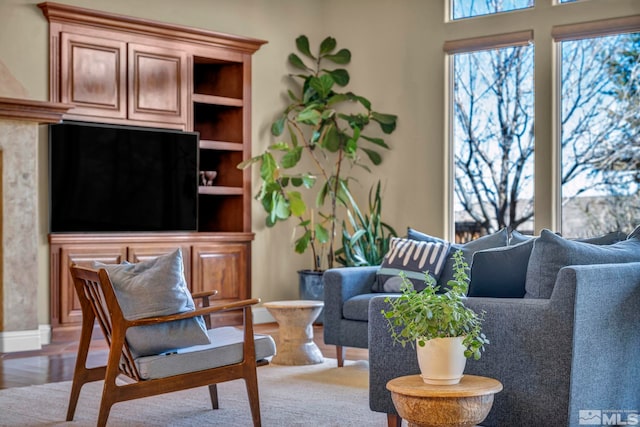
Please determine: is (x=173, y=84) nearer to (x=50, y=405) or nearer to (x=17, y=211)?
(x=17, y=211)

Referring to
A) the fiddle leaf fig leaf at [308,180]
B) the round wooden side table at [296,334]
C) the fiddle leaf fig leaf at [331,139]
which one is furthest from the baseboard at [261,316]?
the round wooden side table at [296,334]

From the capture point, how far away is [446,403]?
10.5 feet

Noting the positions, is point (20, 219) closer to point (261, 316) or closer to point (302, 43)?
point (261, 316)

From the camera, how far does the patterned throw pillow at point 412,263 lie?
568 cm

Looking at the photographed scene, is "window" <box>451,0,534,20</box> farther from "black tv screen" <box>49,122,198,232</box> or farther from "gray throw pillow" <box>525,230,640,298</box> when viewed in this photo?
"gray throw pillow" <box>525,230,640,298</box>

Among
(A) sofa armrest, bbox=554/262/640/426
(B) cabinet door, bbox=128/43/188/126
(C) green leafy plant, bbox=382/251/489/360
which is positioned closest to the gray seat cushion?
(C) green leafy plant, bbox=382/251/489/360

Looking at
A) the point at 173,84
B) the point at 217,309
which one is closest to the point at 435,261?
the point at 217,309

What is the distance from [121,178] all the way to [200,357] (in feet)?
11.9

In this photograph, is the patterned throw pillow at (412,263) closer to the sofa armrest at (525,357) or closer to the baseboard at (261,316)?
the sofa armrest at (525,357)

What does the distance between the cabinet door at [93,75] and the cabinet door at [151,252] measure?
1067 millimetres

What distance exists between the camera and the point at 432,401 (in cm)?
320

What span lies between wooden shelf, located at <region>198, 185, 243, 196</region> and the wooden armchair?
359 centimetres

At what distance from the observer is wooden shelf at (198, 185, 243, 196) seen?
7852 millimetres

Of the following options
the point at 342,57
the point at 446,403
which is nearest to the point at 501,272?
the point at 446,403
